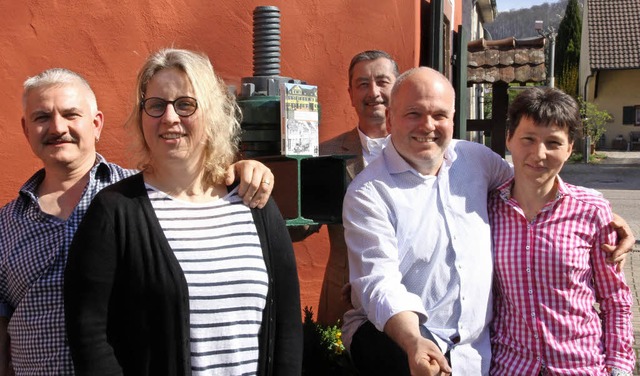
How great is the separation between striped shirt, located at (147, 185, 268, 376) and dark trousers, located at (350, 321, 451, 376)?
538 millimetres

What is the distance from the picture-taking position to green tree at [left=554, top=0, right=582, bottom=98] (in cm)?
3584

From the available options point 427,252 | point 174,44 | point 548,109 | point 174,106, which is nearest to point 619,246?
point 548,109

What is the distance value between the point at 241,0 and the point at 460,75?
1.64 metres

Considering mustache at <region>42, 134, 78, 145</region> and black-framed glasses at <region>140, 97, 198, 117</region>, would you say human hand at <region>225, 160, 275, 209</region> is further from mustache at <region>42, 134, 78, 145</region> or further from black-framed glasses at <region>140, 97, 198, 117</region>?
mustache at <region>42, 134, 78, 145</region>

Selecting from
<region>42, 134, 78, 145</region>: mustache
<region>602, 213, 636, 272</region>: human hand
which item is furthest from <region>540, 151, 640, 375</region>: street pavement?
<region>42, 134, 78, 145</region>: mustache

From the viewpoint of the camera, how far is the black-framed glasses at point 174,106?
2.21 m

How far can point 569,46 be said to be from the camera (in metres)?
37.9

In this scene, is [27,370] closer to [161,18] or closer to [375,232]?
[375,232]

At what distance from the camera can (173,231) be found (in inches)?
86.0

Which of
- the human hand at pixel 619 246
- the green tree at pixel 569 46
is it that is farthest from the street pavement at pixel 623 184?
the green tree at pixel 569 46

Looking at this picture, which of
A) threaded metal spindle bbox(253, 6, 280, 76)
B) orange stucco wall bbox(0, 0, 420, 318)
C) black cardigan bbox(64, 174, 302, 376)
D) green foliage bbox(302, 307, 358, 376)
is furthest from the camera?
green foliage bbox(302, 307, 358, 376)

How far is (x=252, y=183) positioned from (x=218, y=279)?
33cm

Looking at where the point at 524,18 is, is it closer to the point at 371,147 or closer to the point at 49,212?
the point at 371,147

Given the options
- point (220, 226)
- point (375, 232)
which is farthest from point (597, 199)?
point (220, 226)
